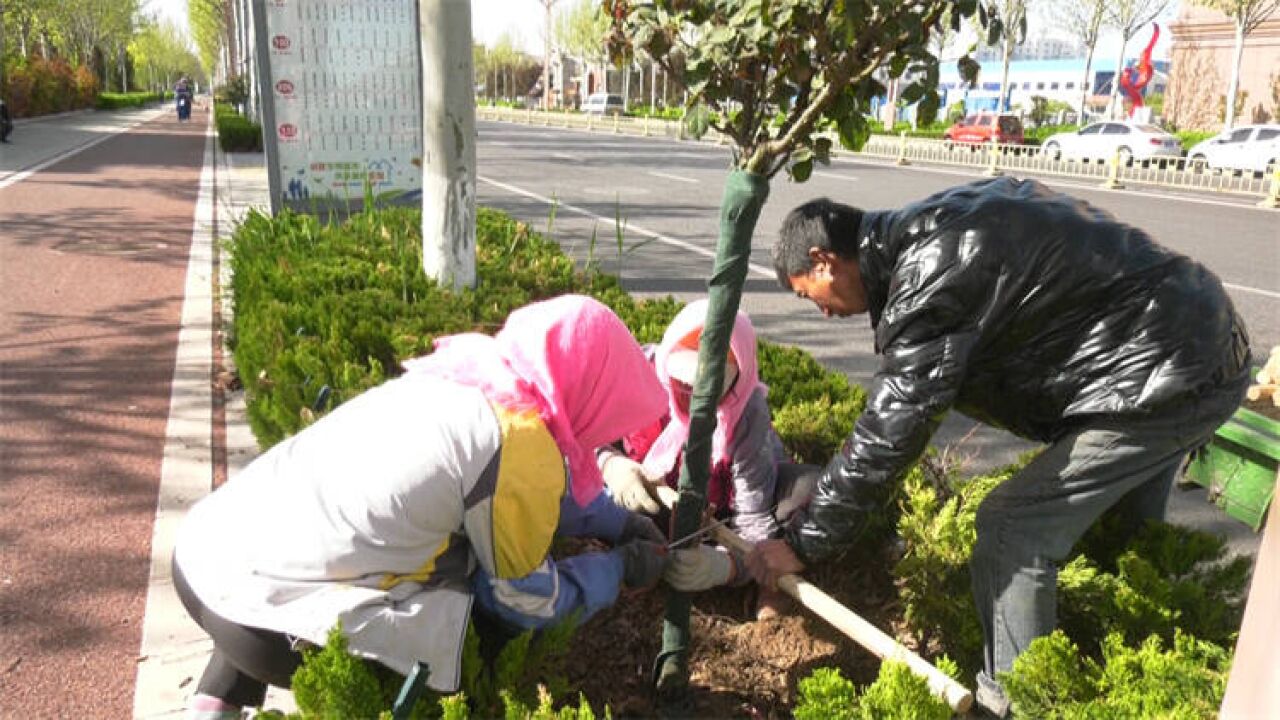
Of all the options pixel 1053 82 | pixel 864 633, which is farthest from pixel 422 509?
pixel 1053 82

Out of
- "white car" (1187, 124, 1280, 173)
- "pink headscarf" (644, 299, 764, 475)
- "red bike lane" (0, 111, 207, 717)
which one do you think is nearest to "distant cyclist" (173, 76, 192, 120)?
"red bike lane" (0, 111, 207, 717)

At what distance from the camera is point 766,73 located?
2.03 metres

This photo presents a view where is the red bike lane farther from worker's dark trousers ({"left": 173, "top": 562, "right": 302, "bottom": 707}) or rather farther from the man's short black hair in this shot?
the man's short black hair

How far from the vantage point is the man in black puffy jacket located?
6.79 ft

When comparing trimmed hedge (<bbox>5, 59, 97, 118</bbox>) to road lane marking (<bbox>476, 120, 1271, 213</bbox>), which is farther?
trimmed hedge (<bbox>5, 59, 97, 118</bbox>)

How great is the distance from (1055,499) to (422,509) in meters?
1.44

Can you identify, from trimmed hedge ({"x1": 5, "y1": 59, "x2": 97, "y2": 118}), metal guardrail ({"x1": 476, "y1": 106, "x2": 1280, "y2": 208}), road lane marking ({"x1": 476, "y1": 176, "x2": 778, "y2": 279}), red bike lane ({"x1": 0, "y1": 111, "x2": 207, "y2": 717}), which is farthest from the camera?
trimmed hedge ({"x1": 5, "y1": 59, "x2": 97, "y2": 118})

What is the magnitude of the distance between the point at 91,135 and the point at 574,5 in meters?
52.7

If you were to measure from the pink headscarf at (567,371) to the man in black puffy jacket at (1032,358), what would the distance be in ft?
1.83

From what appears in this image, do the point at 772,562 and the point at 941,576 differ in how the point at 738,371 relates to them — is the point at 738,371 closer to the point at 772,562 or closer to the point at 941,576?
the point at 772,562

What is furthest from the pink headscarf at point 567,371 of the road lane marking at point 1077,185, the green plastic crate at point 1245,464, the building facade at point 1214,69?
the building facade at point 1214,69

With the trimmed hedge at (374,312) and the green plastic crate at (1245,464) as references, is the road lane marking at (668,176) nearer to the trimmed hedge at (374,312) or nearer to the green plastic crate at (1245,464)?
the trimmed hedge at (374,312)

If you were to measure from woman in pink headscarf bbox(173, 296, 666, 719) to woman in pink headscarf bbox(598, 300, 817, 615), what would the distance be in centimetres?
69

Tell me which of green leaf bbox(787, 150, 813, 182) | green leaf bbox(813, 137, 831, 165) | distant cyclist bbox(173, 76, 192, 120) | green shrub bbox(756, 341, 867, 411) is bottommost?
green shrub bbox(756, 341, 867, 411)
